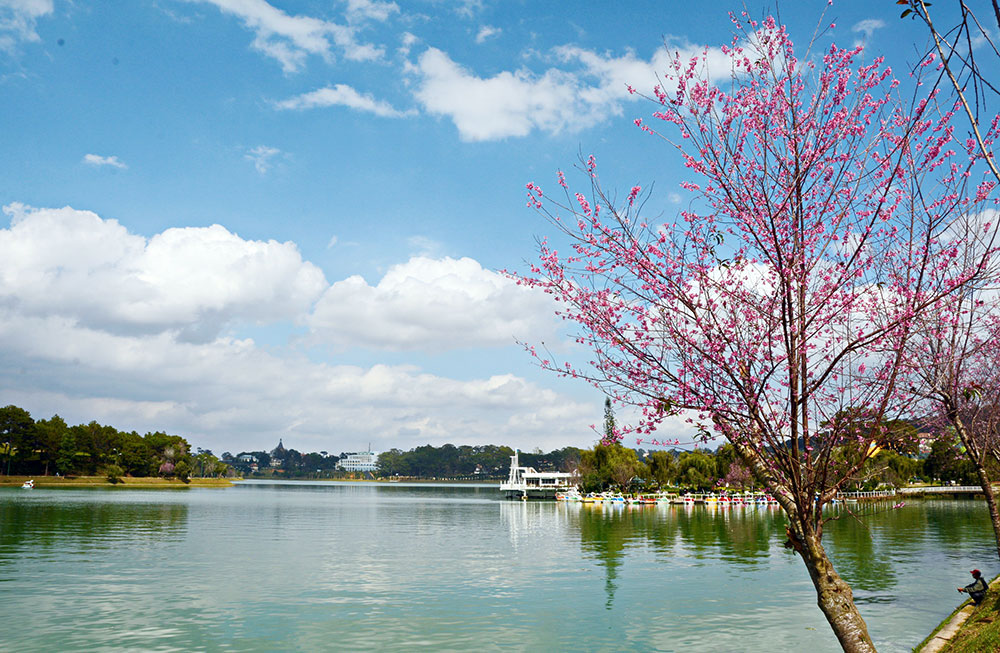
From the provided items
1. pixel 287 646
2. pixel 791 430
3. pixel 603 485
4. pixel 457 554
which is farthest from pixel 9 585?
pixel 603 485

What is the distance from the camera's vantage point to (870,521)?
56.9 meters

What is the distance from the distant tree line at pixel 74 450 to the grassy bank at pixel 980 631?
12855cm

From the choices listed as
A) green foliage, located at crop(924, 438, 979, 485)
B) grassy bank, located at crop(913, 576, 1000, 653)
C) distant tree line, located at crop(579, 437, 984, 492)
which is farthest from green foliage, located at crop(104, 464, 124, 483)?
grassy bank, located at crop(913, 576, 1000, 653)

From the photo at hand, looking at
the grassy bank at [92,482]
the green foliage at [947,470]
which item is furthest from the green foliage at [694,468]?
the grassy bank at [92,482]

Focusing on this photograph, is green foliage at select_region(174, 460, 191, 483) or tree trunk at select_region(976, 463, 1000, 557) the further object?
green foliage at select_region(174, 460, 191, 483)

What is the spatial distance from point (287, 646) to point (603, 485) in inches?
3600

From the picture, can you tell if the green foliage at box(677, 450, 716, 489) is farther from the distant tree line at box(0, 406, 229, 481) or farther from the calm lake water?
the distant tree line at box(0, 406, 229, 481)

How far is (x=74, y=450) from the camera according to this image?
382 ft

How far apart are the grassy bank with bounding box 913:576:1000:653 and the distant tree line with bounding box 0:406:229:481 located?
128552 millimetres

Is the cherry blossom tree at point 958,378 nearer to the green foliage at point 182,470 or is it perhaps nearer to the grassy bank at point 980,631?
the grassy bank at point 980,631

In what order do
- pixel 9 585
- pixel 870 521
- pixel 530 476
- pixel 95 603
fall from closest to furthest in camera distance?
pixel 95 603 → pixel 9 585 → pixel 870 521 → pixel 530 476

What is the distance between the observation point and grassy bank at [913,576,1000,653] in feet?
37.6

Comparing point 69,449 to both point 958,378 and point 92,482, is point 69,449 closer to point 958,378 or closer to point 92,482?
point 92,482

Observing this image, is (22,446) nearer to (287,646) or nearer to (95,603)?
(95,603)
